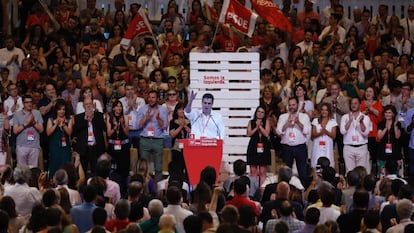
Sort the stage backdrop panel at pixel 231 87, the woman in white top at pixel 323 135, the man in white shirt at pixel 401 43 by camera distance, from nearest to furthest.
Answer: the woman in white top at pixel 323 135
the stage backdrop panel at pixel 231 87
the man in white shirt at pixel 401 43

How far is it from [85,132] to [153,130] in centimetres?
119

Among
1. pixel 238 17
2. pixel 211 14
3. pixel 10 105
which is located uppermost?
pixel 211 14

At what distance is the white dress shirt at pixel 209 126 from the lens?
2248cm

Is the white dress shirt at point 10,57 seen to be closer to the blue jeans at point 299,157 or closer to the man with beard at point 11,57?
the man with beard at point 11,57

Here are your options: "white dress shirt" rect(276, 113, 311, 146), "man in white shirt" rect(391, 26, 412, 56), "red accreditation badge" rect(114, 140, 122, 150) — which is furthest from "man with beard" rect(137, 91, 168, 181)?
"man in white shirt" rect(391, 26, 412, 56)

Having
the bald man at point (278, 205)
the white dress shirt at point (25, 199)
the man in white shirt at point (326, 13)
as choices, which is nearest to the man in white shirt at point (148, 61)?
the man in white shirt at point (326, 13)

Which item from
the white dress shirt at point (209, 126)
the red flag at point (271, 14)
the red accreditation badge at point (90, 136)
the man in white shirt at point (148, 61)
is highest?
the red flag at point (271, 14)

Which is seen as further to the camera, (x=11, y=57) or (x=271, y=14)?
(x=11, y=57)

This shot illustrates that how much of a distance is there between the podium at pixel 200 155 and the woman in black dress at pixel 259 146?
5.10 ft

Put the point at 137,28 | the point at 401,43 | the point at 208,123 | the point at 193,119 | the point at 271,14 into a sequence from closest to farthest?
the point at 208,123 → the point at 193,119 → the point at 271,14 → the point at 137,28 → the point at 401,43

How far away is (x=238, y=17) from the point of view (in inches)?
1000

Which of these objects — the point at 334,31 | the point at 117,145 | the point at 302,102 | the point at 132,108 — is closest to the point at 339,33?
the point at 334,31

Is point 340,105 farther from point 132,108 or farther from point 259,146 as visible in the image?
point 132,108

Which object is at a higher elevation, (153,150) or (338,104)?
(338,104)
